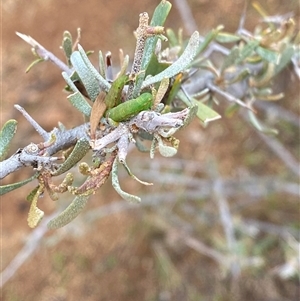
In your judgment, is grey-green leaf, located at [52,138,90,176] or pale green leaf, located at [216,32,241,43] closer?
grey-green leaf, located at [52,138,90,176]

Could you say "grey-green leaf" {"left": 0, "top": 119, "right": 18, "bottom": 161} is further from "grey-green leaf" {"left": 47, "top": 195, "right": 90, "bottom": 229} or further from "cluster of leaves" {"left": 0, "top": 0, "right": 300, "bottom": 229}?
"grey-green leaf" {"left": 47, "top": 195, "right": 90, "bottom": 229}

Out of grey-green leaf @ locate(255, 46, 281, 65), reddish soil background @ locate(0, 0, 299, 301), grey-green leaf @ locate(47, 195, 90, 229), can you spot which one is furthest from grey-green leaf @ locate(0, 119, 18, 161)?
reddish soil background @ locate(0, 0, 299, 301)

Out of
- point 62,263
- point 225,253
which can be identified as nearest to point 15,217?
point 62,263

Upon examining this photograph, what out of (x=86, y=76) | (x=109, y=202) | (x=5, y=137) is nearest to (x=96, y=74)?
(x=86, y=76)

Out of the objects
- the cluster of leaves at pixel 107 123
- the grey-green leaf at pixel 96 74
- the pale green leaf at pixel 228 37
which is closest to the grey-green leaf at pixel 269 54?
the pale green leaf at pixel 228 37

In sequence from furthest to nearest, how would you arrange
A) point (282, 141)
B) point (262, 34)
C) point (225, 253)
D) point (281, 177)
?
point (282, 141) < point (281, 177) < point (225, 253) < point (262, 34)

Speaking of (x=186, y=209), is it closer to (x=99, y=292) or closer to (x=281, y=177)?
(x=281, y=177)

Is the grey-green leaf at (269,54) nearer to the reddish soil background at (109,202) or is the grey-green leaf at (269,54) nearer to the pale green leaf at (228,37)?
the pale green leaf at (228,37)

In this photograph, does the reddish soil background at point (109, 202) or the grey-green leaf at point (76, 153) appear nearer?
the grey-green leaf at point (76, 153)

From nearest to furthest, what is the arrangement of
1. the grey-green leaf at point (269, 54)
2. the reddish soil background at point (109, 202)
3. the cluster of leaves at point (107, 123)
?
the cluster of leaves at point (107, 123)
the grey-green leaf at point (269, 54)
the reddish soil background at point (109, 202)
